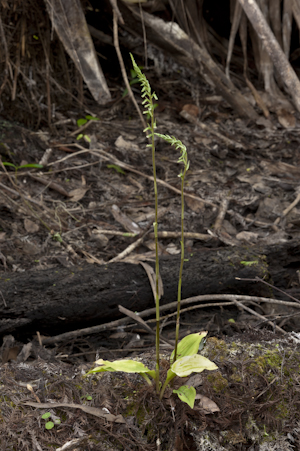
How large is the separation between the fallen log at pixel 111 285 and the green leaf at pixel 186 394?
2.98 ft

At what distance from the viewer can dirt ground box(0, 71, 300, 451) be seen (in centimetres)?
124

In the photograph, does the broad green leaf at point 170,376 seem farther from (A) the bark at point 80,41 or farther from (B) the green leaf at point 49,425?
(A) the bark at point 80,41

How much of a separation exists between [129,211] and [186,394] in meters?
A: 2.04

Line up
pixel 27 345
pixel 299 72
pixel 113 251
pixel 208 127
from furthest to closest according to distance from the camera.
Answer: pixel 299 72, pixel 208 127, pixel 113 251, pixel 27 345

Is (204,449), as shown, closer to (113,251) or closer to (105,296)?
(105,296)

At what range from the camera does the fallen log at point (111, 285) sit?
6.46 feet

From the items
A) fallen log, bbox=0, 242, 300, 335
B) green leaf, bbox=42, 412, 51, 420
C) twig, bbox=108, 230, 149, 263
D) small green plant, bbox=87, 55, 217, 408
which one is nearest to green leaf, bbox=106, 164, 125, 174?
twig, bbox=108, 230, 149, 263

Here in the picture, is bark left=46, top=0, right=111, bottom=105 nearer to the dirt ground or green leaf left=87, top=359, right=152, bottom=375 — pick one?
the dirt ground

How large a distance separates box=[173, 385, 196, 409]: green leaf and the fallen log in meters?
0.91

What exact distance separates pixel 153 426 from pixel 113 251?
1.52 m

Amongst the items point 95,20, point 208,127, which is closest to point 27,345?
point 208,127

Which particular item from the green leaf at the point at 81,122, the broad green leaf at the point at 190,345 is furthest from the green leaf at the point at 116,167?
the broad green leaf at the point at 190,345

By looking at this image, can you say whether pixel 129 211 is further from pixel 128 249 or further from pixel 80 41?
pixel 80 41

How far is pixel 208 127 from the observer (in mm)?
4078
